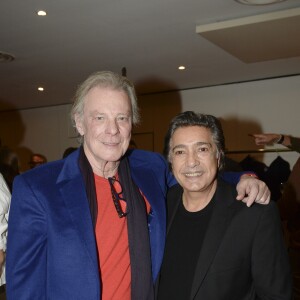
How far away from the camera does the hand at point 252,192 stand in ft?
4.83

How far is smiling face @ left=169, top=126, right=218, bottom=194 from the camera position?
1.58m

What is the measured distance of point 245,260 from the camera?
145 centimetres

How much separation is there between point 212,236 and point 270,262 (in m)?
0.23

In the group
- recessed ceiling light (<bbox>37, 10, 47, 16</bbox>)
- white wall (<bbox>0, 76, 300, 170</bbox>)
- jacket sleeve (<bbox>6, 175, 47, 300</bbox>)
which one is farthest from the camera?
white wall (<bbox>0, 76, 300, 170</bbox>)

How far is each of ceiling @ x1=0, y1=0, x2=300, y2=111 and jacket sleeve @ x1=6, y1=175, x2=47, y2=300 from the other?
224cm

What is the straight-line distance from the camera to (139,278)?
58.3 inches

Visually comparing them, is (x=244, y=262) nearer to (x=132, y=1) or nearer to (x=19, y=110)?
(x=132, y=1)

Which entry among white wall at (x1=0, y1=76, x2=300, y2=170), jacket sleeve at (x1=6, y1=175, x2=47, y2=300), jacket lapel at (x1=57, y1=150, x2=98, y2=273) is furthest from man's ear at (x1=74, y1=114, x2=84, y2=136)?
white wall at (x1=0, y1=76, x2=300, y2=170)

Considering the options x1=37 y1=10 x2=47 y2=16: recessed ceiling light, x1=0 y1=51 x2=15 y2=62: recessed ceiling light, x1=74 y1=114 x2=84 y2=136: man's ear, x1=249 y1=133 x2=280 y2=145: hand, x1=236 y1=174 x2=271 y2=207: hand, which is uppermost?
x1=37 y1=10 x2=47 y2=16: recessed ceiling light

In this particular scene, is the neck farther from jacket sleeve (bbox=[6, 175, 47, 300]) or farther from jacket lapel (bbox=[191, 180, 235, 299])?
jacket sleeve (bbox=[6, 175, 47, 300])

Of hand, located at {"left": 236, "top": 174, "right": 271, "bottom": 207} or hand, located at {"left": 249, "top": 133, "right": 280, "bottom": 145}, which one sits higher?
hand, located at {"left": 249, "top": 133, "right": 280, "bottom": 145}

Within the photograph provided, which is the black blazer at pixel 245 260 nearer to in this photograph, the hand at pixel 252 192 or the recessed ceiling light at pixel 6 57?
the hand at pixel 252 192

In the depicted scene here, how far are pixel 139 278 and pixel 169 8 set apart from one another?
247 centimetres

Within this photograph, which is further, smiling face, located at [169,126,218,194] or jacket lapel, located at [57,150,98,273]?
smiling face, located at [169,126,218,194]
